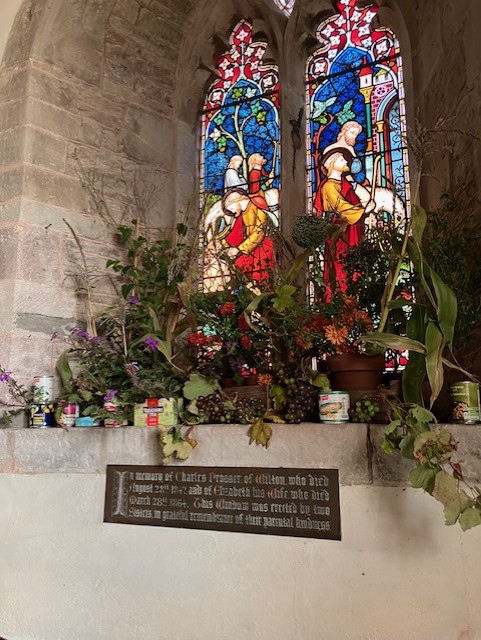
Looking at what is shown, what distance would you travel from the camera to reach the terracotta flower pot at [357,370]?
2.12 meters

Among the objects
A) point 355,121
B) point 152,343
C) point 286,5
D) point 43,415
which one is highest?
point 286,5

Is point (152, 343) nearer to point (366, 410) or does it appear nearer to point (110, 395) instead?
point (110, 395)

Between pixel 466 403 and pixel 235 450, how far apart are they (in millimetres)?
765

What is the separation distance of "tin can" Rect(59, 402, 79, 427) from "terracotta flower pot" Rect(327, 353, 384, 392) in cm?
116

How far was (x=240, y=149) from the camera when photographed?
364cm

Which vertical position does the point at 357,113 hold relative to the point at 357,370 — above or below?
above

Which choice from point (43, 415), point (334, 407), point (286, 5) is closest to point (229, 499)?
point (334, 407)

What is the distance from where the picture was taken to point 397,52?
126 inches

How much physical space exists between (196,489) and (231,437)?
0.75ft

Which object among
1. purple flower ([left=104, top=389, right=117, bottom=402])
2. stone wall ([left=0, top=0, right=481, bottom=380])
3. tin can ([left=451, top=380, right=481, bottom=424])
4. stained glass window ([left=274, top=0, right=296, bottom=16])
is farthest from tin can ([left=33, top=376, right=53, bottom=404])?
stained glass window ([left=274, top=0, right=296, bottom=16])

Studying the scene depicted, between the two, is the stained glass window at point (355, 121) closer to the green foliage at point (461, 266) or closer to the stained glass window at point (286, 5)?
the stained glass window at point (286, 5)

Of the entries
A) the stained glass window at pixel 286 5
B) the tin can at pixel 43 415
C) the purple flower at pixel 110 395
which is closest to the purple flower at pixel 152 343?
the purple flower at pixel 110 395

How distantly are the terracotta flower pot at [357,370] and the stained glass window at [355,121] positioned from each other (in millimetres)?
884

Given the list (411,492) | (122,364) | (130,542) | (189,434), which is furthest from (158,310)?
(411,492)
